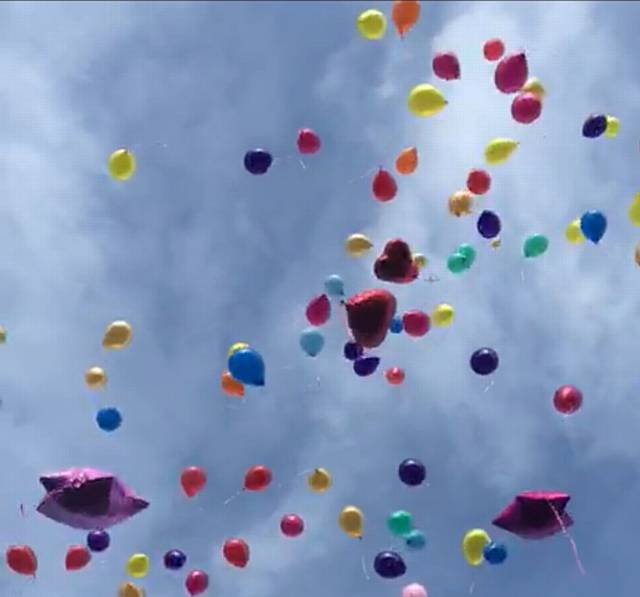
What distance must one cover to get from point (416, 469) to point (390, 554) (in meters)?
1.12

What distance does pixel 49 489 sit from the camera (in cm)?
1620

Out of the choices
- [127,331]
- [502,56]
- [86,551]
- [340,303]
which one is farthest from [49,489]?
[502,56]

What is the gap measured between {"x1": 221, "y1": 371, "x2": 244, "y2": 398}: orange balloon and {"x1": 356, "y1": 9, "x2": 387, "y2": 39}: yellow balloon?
15.4 ft

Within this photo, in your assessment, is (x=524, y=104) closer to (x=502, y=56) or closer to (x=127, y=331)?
(x=502, y=56)

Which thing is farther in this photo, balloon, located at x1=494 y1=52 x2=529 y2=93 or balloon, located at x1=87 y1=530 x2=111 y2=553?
balloon, located at x1=87 y1=530 x2=111 y2=553

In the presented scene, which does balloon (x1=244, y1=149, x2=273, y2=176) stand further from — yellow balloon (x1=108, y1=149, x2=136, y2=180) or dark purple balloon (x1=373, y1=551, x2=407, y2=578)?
dark purple balloon (x1=373, y1=551, x2=407, y2=578)

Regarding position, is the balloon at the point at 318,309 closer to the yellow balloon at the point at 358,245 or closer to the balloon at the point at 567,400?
the yellow balloon at the point at 358,245

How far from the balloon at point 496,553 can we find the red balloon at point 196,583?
3.56m

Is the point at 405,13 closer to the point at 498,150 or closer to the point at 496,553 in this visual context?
the point at 498,150

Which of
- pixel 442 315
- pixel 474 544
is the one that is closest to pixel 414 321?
pixel 442 315

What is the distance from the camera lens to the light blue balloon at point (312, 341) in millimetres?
16781

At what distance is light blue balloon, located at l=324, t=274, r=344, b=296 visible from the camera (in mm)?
16750

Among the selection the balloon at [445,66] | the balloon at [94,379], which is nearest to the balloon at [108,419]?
the balloon at [94,379]

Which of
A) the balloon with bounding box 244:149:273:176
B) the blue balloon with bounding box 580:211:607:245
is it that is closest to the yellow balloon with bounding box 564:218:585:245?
the blue balloon with bounding box 580:211:607:245
